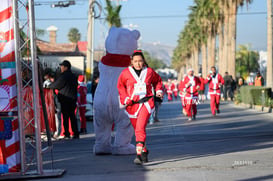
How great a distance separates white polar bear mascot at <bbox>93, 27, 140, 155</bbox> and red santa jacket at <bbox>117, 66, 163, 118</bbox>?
1.16 m

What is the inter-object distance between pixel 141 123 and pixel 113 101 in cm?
170

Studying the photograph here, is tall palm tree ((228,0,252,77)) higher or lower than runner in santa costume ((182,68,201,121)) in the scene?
higher

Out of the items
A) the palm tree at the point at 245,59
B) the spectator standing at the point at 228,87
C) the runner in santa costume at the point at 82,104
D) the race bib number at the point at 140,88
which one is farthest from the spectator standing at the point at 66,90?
the palm tree at the point at 245,59

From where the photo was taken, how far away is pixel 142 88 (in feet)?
30.9

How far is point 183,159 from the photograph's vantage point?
31.4 feet

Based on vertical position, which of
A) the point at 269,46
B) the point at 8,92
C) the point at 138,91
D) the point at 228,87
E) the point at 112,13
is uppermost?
the point at 112,13

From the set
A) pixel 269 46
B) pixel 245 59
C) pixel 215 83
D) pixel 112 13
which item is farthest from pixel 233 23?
pixel 245 59

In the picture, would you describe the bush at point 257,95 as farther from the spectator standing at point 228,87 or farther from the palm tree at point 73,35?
the palm tree at point 73,35

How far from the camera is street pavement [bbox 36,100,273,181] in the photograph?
7980 mm

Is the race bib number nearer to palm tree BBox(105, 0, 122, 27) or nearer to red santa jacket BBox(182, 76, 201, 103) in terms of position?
red santa jacket BBox(182, 76, 201, 103)

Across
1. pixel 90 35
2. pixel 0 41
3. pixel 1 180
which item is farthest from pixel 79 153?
pixel 90 35

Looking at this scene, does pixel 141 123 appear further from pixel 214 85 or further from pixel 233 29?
pixel 233 29

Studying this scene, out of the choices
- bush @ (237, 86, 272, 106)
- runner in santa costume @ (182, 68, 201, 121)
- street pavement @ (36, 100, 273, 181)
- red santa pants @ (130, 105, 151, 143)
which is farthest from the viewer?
bush @ (237, 86, 272, 106)

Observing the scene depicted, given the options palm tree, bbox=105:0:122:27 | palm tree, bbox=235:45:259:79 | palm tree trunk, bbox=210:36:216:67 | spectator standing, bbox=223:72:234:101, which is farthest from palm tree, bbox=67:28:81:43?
spectator standing, bbox=223:72:234:101
